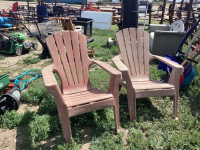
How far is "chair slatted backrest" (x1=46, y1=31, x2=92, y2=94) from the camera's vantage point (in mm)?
2566

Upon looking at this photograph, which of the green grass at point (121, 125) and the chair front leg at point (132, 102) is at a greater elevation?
the chair front leg at point (132, 102)

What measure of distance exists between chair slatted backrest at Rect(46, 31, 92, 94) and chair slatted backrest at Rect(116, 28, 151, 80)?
0.68 meters

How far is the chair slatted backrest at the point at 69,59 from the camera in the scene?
257 cm

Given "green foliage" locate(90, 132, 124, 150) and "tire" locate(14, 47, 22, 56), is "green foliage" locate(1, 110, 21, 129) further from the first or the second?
"tire" locate(14, 47, 22, 56)

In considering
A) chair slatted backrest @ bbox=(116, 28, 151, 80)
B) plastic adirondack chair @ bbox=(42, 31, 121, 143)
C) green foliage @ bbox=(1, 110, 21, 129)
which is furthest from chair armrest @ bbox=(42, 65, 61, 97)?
chair slatted backrest @ bbox=(116, 28, 151, 80)

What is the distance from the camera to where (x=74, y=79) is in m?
2.66

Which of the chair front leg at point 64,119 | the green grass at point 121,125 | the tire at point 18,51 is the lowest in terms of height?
the green grass at point 121,125

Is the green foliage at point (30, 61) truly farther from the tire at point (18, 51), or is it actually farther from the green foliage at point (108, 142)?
the green foliage at point (108, 142)

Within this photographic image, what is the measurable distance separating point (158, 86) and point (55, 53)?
4.96 ft

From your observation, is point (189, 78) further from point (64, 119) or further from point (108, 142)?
point (64, 119)

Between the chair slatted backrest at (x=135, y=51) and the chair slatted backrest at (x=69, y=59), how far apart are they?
678 mm

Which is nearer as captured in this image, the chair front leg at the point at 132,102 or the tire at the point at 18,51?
the chair front leg at the point at 132,102

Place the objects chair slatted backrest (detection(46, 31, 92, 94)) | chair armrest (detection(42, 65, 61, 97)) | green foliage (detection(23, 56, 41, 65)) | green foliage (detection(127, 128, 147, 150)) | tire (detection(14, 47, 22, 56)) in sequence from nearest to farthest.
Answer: chair armrest (detection(42, 65, 61, 97)) < green foliage (detection(127, 128, 147, 150)) < chair slatted backrest (detection(46, 31, 92, 94)) < green foliage (detection(23, 56, 41, 65)) < tire (detection(14, 47, 22, 56))

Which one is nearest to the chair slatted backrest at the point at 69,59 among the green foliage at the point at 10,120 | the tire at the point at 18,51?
the green foliage at the point at 10,120
